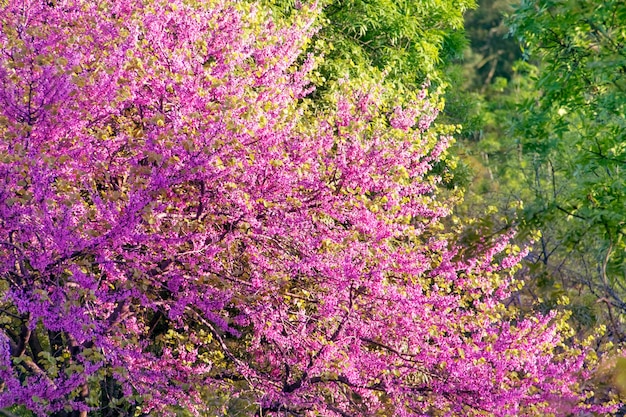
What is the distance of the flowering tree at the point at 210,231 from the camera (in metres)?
8.35

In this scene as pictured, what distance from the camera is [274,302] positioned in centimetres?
973

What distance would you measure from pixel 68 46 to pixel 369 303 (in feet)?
13.6

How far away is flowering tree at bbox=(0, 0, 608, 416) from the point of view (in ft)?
27.4

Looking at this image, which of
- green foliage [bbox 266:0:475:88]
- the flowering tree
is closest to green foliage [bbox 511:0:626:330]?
the flowering tree

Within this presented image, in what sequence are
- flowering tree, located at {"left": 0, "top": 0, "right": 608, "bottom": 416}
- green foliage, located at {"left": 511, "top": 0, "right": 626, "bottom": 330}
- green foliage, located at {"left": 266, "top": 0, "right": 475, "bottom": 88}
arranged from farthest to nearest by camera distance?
green foliage, located at {"left": 266, "top": 0, "right": 475, "bottom": 88} → flowering tree, located at {"left": 0, "top": 0, "right": 608, "bottom": 416} → green foliage, located at {"left": 511, "top": 0, "right": 626, "bottom": 330}

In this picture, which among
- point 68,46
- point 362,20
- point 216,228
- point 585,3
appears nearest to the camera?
point 585,3

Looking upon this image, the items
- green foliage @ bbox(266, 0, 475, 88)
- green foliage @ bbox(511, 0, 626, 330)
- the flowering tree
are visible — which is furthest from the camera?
green foliage @ bbox(266, 0, 475, 88)

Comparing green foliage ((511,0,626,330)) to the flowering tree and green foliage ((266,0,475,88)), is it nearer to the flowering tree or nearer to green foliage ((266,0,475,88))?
the flowering tree

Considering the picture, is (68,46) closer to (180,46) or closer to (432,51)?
(180,46)

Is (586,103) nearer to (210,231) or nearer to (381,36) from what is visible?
(210,231)

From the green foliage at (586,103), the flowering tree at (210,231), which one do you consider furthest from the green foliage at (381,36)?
the green foliage at (586,103)

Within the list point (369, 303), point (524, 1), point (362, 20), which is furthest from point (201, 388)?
point (362, 20)

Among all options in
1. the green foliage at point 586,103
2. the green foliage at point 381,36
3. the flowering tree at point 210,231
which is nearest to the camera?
the green foliage at point 586,103

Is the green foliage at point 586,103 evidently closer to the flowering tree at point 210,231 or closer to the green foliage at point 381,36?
the flowering tree at point 210,231
